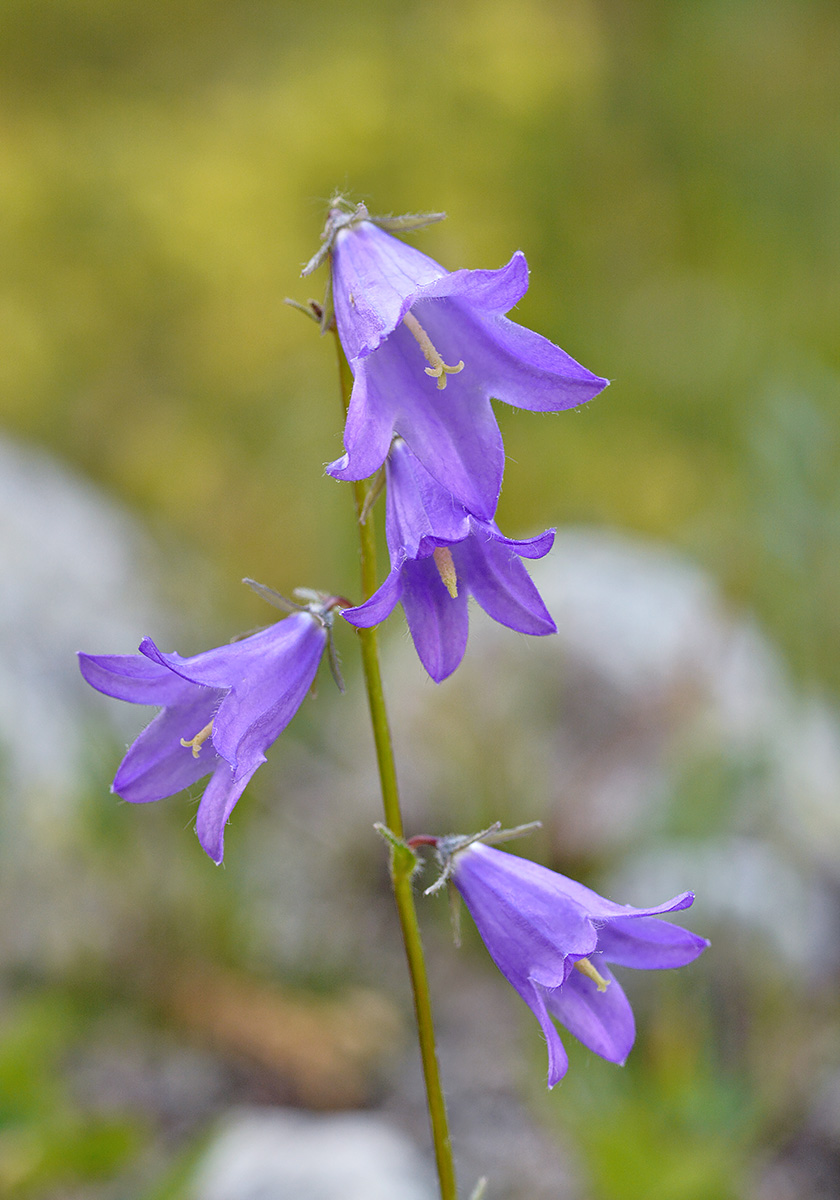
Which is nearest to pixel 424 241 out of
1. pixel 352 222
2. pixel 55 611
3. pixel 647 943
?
pixel 55 611

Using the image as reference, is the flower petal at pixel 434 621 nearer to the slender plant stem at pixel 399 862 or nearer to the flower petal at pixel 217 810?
the slender plant stem at pixel 399 862

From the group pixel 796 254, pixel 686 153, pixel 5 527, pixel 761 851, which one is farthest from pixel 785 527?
pixel 686 153

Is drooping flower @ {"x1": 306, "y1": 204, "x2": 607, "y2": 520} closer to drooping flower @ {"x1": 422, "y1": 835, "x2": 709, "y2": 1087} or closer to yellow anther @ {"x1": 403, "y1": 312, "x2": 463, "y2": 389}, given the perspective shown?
yellow anther @ {"x1": 403, "y1": 312, "x2": 463, "y2": 389}

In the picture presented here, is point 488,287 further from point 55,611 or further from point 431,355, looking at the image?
point 55,611

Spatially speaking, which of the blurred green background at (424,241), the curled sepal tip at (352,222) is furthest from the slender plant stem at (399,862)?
the blurred green background at (424,241)

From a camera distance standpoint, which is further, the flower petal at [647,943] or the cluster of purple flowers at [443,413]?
the flower petal at [647,943]

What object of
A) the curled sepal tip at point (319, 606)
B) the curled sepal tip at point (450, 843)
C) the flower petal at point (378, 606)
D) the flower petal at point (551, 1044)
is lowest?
the flower petal at point (551, 1044)
